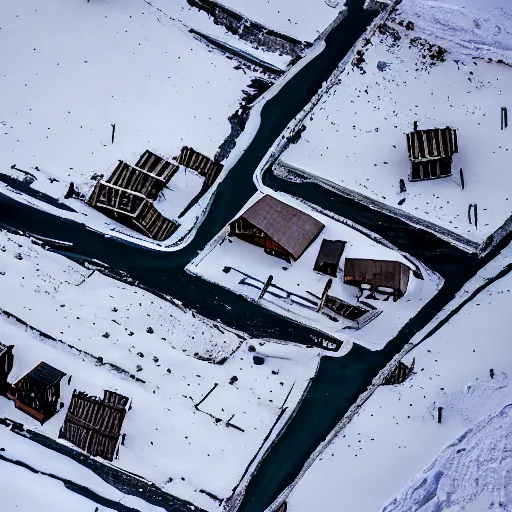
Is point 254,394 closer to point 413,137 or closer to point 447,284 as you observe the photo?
point 447,284

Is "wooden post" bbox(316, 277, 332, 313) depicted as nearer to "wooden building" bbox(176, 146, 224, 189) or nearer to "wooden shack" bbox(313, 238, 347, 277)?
"wooden shack" bbox(313, 238, 347, 277)

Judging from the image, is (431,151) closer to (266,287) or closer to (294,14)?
(266,287)

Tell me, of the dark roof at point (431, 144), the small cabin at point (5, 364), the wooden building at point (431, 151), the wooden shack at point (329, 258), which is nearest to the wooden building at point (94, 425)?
the small cabin at point (5, 364)

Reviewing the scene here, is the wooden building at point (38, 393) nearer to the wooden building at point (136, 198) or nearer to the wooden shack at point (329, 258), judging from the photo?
the wooden building at point (136, 198)

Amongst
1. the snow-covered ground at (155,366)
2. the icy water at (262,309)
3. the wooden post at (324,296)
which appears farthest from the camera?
the wooden post at (324,296)

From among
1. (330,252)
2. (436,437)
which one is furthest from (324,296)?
(436,437)

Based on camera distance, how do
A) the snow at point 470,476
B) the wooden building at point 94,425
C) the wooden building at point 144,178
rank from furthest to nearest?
the wooden building at point 144,178
the wooden building at point 94,425
the snow at point 470,476

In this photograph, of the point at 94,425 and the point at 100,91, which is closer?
the point at 94,425
